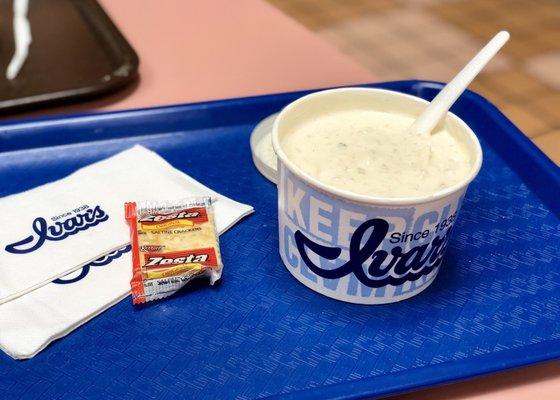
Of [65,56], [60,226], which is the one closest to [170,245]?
[60,226]

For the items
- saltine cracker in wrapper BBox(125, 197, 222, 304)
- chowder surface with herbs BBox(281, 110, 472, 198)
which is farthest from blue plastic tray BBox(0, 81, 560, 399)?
chowder surface with herbs BBox(281, 110, 472, 198)

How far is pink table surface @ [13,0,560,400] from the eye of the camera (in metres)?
0.98

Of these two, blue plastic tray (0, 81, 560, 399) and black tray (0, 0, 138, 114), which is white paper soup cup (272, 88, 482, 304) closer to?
blue plastic tray (0, 81, 560, 399)

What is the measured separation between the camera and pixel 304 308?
625 millimetres

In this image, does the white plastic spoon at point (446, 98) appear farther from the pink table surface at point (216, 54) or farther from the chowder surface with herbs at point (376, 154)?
the pink table surface at point (216, 54)

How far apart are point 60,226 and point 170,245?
5.2 inches

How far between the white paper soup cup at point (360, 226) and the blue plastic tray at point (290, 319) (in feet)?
0.09

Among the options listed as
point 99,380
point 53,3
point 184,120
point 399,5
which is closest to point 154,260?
point 99,380

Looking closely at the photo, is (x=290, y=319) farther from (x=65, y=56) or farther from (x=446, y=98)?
(x=65, y=56)

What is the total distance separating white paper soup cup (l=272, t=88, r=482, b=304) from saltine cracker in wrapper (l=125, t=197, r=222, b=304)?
0.08m

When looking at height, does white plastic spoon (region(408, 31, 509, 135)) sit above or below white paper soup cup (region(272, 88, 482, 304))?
above

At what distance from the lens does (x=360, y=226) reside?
21.8 inches

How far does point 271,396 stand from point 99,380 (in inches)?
6.0

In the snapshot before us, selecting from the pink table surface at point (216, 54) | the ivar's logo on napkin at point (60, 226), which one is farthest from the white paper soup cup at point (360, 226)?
the pink table surface at point (216, 54)
